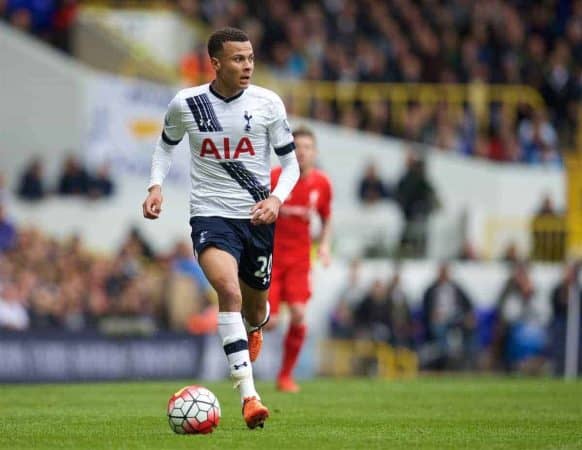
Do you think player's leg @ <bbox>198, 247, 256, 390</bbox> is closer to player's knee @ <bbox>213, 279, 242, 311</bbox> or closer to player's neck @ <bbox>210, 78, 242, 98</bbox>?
player's knee @ <bbox>213, 279, 242, 311</bbox>

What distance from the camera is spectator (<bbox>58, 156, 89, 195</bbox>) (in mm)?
26344

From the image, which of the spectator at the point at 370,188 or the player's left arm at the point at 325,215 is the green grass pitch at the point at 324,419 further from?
the spectator at the point at 370,188

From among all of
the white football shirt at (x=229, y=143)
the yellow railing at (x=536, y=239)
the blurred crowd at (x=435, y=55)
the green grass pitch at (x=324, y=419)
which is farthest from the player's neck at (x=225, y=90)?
the blurred crowd at (x=435, y=55)

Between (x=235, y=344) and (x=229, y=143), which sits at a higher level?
(x=229, y=143)

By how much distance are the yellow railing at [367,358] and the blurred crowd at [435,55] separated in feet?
21.1

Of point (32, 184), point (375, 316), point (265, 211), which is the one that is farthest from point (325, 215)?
point (32, 184)

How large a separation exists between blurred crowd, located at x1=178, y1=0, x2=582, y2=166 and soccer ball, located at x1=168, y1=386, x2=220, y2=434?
19.5m

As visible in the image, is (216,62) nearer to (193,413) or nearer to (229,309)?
(229,309)

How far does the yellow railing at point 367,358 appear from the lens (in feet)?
78.1

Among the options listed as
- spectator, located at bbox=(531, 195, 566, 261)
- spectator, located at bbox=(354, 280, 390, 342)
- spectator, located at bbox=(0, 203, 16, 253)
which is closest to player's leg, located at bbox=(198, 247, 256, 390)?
spectator, located at bbox=(0, 203, 16, 253)

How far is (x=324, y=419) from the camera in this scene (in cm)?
1153

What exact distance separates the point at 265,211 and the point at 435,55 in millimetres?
20418

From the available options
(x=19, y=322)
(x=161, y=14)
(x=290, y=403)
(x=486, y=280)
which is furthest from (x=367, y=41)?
(x=290, y=403)

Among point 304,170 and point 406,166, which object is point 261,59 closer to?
point 406,166
